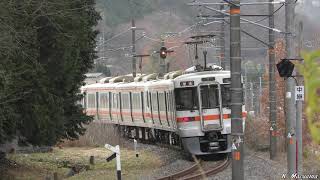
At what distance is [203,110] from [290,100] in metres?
4.25

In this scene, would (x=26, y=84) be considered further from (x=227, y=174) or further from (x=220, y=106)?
(x=220, y=106)

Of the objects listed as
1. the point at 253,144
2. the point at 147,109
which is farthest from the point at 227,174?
the point at 253,144

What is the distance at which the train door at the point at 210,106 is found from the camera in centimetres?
2102

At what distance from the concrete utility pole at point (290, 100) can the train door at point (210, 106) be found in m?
3.60

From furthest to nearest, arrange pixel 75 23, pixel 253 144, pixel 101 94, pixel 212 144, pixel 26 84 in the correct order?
pixel 101 94, pixel 253 144, pixel 212 144, pixel 75 23, pixel 26 84

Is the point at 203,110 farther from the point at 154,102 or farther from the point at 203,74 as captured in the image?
the point at 154,102

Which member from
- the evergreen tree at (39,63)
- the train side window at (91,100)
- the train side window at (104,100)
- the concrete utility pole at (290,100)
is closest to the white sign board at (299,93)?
the concrete utility pole at (290,100)

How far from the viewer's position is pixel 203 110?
21.1 metres

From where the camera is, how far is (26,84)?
14086 millimetres

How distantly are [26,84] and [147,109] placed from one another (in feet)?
47.2

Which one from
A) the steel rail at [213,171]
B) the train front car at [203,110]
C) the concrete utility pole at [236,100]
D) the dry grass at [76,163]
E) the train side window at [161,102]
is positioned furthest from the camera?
the train side window at [161,102]

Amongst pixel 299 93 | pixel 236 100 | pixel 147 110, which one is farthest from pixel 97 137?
pixel 236 100

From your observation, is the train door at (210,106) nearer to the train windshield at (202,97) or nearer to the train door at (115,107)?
the train windshield at (202,97)

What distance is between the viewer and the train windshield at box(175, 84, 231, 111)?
2103 cm
